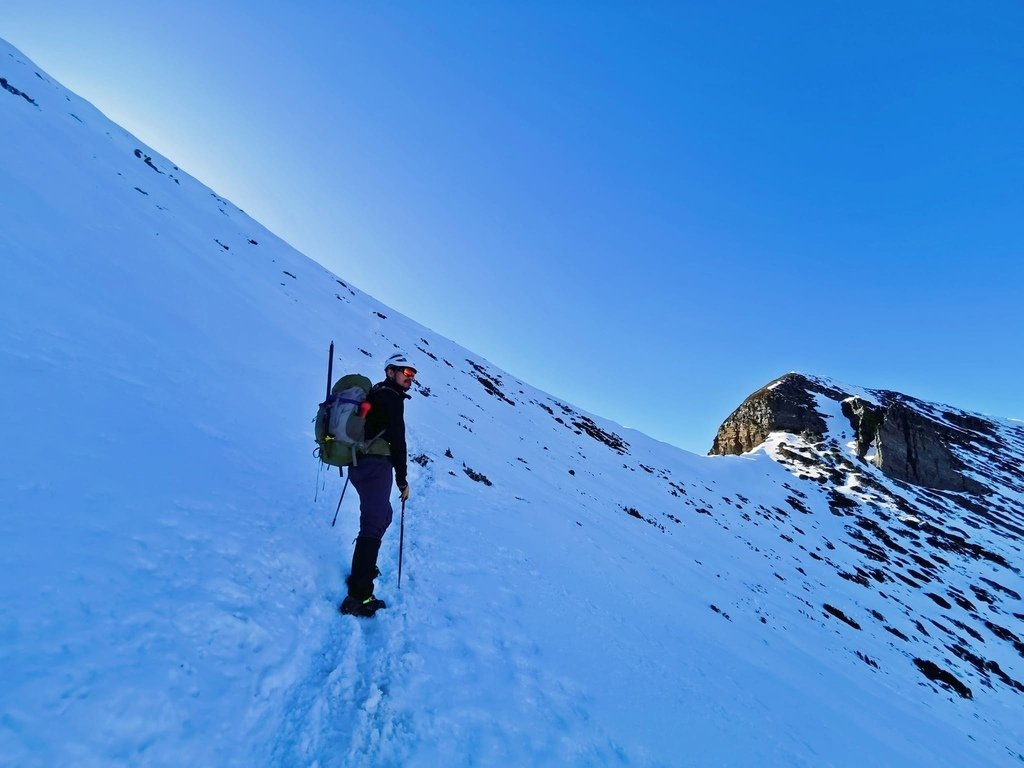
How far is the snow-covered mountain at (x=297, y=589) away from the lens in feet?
9.55

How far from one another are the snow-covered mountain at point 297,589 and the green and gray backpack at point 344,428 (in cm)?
105

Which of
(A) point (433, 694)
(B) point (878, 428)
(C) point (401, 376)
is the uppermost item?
(B) point (878, 428)

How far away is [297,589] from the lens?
13.8 ft

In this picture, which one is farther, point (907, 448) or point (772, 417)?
point (772, 417)

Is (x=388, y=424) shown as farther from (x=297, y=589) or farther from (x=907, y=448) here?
(x=907, y=448)

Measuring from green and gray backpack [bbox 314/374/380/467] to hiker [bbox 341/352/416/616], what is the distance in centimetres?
8

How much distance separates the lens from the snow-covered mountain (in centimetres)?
291

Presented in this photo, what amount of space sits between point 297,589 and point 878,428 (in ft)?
238

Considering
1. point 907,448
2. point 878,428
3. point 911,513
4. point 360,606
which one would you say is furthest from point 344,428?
point 878,428

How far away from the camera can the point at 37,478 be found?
3754mm

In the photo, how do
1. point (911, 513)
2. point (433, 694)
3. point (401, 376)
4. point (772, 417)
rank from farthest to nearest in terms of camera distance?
point (772, 417) < point (911, 513) < point (401, 376) < point (433, 694)

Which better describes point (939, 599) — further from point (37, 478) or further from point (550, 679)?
point (37, 478)

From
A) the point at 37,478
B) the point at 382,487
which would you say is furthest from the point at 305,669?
the point at 37,478

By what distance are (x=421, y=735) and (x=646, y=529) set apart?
45.8 feet
